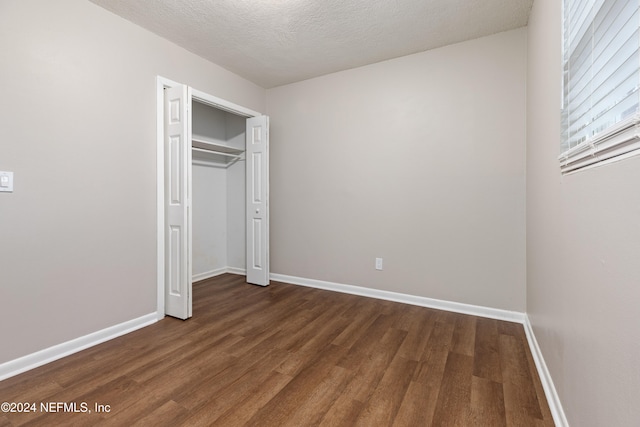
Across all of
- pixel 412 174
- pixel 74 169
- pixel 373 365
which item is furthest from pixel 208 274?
pixel 412 174

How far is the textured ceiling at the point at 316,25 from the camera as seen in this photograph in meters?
2.26

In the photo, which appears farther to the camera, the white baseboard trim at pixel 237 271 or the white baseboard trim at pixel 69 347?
the white baseboard trim at pixel 237 271

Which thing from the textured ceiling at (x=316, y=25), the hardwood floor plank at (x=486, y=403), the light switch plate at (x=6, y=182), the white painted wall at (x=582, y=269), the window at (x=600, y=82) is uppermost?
the textured ceiling at (x=316, y=25)

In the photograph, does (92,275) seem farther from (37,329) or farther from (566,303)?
(566,303)

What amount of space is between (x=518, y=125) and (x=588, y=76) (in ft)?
5.73

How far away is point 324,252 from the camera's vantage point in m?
3.63

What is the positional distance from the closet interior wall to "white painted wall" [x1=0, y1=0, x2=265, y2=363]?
1.31 meters

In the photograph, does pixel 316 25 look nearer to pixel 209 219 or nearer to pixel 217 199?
pixel 217 199

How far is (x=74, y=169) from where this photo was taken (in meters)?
2.15

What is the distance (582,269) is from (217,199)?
4098 millimetres

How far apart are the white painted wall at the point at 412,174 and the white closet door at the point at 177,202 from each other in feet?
4.67

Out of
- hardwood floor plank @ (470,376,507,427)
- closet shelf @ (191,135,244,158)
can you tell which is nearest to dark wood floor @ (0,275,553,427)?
hardwood floor plank @ (470,376,507,427)

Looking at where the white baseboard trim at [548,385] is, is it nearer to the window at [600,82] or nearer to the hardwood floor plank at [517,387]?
the hardwood floor plank at [517,387]

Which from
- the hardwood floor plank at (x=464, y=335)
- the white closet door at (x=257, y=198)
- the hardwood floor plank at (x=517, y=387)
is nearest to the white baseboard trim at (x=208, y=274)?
the white closet door at (x=257, y=198)
